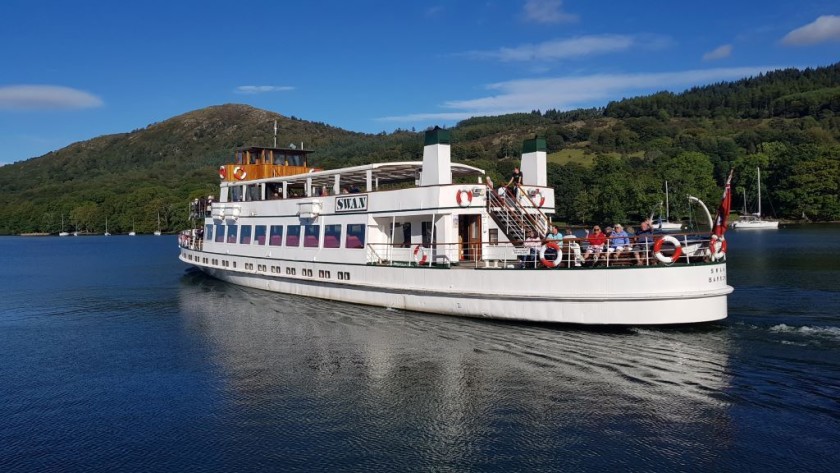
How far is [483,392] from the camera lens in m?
12.1

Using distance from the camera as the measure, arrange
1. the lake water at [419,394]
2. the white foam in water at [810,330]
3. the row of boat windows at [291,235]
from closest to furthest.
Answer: the lake water at [419,394] → the white foam in water at [810,330] → the row of boat windows at [291,235]

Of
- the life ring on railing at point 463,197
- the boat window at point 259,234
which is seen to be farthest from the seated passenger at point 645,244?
the boat window at point 259,234

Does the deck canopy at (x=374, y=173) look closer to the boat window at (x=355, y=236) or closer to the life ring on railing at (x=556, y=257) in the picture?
the boat window at (x=355, y=236)

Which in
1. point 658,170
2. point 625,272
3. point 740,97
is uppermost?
point 740,97

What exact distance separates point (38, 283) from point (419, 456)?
35578 mm

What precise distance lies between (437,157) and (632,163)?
114 meters

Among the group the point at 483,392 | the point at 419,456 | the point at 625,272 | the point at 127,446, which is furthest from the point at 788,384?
the point at 127,446

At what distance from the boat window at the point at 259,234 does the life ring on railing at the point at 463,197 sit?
1162 cm

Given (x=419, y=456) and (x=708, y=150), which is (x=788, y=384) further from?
(x=708, y=150)

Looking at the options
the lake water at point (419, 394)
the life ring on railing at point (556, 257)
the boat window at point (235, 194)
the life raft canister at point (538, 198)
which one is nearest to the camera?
the lake water at point (419, 394)

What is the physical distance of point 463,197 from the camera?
19938mm

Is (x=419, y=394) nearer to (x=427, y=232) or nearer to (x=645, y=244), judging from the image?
(x=645, y=244)

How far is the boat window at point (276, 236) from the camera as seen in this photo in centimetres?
2650

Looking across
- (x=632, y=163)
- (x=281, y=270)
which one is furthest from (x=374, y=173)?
(x=632, y=163)
